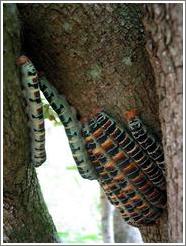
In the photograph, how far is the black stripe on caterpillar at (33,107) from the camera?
1916 mm

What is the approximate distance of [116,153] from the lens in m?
2.05

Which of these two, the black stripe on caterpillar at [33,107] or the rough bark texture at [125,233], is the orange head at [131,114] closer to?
the black stripe on caterpillar at [33,107]

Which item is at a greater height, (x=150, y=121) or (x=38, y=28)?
(x=38, y=28)

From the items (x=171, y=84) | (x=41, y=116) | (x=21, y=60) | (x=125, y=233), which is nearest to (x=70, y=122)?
(x=41, y=116)

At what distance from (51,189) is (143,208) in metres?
6.60

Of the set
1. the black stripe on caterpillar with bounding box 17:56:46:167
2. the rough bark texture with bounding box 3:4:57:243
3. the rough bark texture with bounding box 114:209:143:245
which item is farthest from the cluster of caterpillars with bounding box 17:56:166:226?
the rough bark texture with bounding box 114:209:143:245

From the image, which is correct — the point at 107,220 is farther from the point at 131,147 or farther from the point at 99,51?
the point at 99,51

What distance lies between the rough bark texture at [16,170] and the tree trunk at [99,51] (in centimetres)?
18

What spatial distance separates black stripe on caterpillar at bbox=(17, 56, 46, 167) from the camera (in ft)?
6.29

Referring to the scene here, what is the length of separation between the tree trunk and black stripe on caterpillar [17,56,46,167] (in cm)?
19

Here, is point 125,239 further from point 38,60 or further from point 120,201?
point 38,60

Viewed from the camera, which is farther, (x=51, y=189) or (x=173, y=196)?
(x=51, y=189)

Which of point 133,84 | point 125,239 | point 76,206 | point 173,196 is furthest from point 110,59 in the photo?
point 76,206

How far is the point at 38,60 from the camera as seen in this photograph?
6.96 feet
